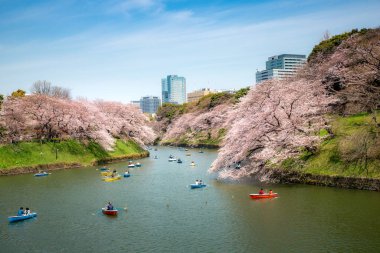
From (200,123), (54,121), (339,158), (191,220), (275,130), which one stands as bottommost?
(191,220)

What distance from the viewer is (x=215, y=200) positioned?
33781 mm

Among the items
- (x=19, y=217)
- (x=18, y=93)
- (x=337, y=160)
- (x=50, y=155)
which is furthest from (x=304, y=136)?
(x=18, y=93)

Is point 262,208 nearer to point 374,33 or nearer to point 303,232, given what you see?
point 303,232

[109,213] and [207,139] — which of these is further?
[207,139]

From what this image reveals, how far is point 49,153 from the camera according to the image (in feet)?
195

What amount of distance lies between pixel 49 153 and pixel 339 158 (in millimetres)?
43340

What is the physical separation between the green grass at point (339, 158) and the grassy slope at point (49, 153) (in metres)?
35.4

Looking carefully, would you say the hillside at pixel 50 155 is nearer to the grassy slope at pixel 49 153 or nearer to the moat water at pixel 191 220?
the grassy slope at pixel 49 153

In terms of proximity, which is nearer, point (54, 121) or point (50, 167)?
point (50, 167)

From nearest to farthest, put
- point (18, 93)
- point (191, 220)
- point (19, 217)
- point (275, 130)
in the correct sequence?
1. point (191, 220)
2. point (19, 217)
3. point (275, 130)
4. point (18, 93)

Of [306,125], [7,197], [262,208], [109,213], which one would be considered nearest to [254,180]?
[306,125]

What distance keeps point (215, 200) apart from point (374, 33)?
40.3 metres

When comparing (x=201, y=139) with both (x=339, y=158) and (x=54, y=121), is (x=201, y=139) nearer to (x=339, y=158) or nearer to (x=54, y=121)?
(x=54, y=121)

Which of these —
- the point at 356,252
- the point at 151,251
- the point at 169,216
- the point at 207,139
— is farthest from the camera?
the point at 207,139
